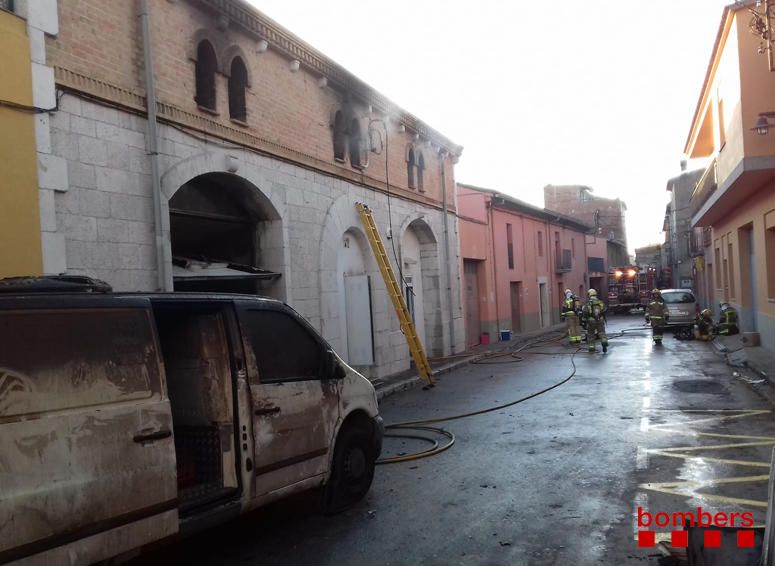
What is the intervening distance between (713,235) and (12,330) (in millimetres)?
28109

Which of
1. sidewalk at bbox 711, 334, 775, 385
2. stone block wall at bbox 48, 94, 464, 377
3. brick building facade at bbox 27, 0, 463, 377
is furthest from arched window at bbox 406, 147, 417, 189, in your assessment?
sidewalk at bbox 711, 334, 775, 385

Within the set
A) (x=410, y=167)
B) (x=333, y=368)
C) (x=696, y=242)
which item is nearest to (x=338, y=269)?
(x=410, y=167)

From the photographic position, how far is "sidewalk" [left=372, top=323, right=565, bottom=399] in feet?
43.6

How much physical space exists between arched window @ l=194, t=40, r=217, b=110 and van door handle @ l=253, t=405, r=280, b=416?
655cm

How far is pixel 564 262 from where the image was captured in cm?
3666

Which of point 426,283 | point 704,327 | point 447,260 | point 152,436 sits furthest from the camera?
point 704,327

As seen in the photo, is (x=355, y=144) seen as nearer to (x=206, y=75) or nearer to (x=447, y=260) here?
(x=206, y=75)

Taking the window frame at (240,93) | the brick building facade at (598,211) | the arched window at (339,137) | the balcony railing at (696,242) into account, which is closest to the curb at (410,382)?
the arched window at (339,137)

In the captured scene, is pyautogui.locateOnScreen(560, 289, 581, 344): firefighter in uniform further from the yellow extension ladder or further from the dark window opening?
the dark window opening

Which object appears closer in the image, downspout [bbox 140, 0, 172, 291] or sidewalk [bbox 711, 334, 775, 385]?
downspout [bbox 140, 0, 172, 291]

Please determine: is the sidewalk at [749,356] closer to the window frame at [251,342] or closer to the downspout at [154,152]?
the window frame at [251,342]

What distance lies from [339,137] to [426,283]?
6.54 m

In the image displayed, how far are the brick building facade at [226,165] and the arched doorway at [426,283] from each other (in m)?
1.28

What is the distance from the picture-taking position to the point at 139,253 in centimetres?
830
